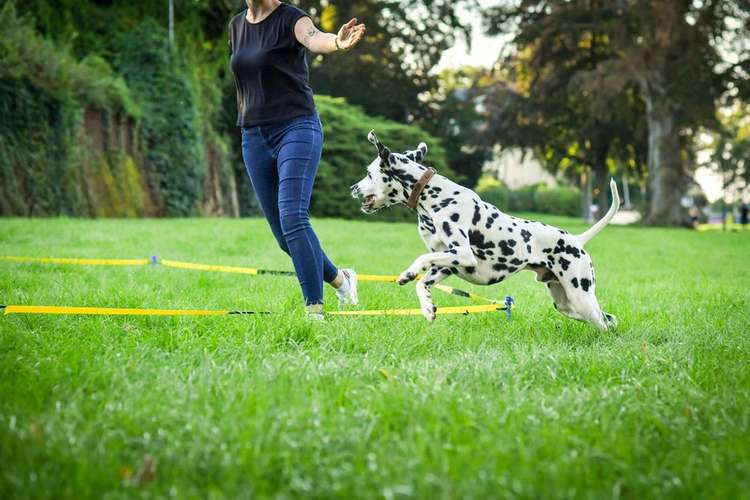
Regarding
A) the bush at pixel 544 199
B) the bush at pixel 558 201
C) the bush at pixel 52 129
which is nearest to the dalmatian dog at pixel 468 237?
the bush at pixel 52 129

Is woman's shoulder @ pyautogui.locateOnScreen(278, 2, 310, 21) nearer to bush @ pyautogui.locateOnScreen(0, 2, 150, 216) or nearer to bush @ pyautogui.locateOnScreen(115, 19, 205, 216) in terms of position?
bush @ pyautogui.locateOnScreen(0, 2, 150, 216)

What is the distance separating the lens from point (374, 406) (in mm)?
3115

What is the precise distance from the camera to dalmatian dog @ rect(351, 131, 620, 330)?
16.0 feet

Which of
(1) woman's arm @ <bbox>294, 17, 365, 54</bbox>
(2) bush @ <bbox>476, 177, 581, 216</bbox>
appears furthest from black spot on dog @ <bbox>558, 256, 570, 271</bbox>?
(2) bush @ <bbox>476, 177, 581, 216</bbox>

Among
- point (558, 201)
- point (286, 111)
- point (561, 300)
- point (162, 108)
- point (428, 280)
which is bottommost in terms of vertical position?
point (558, 201)

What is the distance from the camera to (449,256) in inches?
188

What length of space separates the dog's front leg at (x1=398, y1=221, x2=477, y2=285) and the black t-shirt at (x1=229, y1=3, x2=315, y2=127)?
1341mm

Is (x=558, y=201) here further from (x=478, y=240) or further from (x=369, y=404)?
(x=369, y=404)

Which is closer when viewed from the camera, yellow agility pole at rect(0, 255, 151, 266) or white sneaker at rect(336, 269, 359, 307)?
white sneaker at rect(336, 269, 359, 307)

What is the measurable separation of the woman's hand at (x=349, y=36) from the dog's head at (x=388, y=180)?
601 millimetres

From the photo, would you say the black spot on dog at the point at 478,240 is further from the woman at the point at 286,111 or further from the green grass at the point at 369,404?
the woman at the point at 286,111

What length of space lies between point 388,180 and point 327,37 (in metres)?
1.02

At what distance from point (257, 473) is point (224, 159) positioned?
2228cm

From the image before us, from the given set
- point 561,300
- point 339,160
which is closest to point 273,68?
point 561,300
